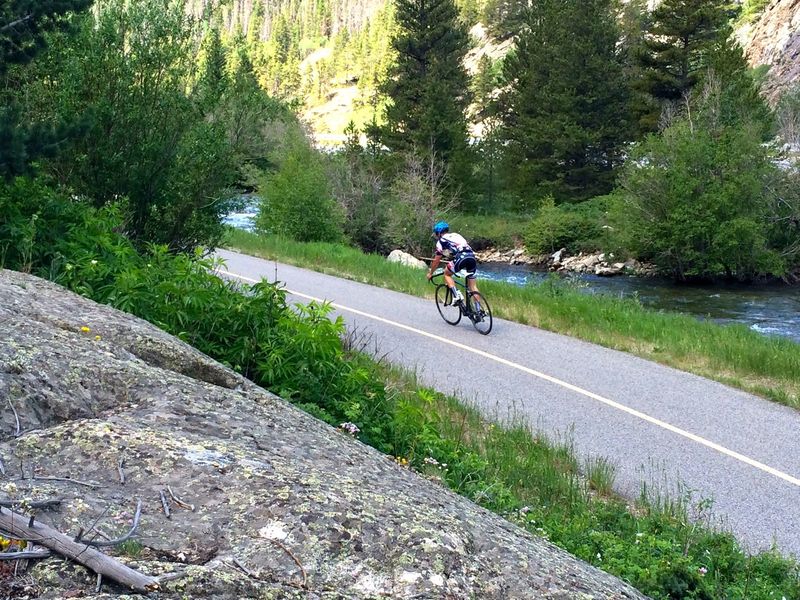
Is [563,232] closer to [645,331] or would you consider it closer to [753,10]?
[645,331]

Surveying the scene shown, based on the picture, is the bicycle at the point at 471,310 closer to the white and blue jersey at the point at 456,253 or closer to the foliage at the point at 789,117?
the white and blue jersey at the point at 456,253

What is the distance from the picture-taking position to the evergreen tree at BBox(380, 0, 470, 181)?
51188mm

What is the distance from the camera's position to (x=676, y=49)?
51781 millimetres

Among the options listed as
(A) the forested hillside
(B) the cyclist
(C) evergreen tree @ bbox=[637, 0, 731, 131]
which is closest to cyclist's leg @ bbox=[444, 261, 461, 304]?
(B) the cyclist

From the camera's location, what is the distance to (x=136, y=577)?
6.32 ft

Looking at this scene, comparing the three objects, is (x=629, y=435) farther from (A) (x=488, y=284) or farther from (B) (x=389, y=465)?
(A) (x=488, y=284)

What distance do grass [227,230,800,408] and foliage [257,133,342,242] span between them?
30.0ft

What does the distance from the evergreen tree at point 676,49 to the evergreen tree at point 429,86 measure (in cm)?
1265

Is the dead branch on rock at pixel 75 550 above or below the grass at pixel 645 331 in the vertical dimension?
above

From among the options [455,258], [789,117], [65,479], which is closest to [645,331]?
[455,258]

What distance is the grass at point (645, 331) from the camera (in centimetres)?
1191

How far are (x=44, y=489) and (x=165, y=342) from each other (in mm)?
2310

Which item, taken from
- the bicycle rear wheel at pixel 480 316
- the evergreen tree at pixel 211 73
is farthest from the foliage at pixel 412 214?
the evergreen tree at pixel 211 73

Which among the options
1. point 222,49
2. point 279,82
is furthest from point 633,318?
point 279,82
